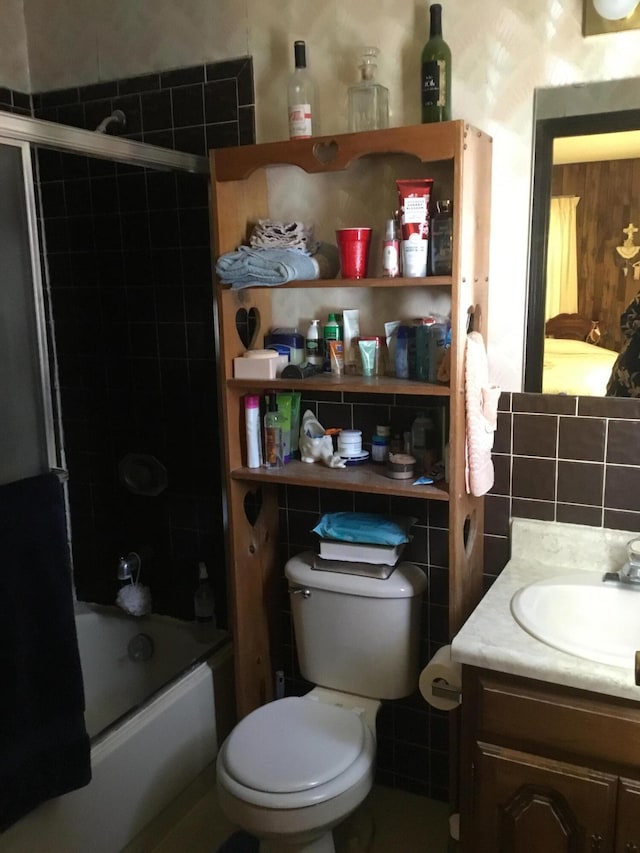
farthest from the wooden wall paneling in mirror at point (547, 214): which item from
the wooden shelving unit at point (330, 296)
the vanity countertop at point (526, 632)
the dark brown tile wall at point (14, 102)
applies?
the dark brown tile wall at point (14, 102)

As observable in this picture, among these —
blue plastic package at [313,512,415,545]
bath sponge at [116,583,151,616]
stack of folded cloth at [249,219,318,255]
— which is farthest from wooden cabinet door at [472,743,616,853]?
bath sponge at [116,583,151,616]

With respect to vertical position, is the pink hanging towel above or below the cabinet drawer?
above

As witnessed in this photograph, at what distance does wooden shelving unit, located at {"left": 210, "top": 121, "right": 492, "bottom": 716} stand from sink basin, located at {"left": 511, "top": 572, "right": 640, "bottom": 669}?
0.20 m

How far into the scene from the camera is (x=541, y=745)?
1.48 m

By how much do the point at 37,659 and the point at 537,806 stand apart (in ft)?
3.78

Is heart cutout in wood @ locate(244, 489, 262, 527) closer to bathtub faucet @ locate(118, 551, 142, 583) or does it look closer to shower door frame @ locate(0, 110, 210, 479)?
bathtub faucet @ locate(118, 551, 142, 583)

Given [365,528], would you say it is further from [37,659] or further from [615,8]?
[615,8]

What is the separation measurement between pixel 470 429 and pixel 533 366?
268 millimetres

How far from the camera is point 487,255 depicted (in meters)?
1.85

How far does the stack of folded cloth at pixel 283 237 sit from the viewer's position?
1.93m

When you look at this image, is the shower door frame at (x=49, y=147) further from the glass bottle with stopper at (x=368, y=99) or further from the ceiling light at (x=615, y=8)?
the ceiling light at (x=615, y=8)

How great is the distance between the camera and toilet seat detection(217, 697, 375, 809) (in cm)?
167

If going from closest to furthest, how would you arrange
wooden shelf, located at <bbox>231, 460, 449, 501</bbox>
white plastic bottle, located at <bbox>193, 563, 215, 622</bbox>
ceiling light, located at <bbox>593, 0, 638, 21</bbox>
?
ceiling light, located at <bbox>593, 0, 638, 21</bbox> < wooden shelf, located at <bbox>231, 460, 449, 501</bbox> < white plastic bottle, located at <bbox>193, 563, 215, 622</bbox>

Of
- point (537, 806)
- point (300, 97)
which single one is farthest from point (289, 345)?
point (537, 806)
